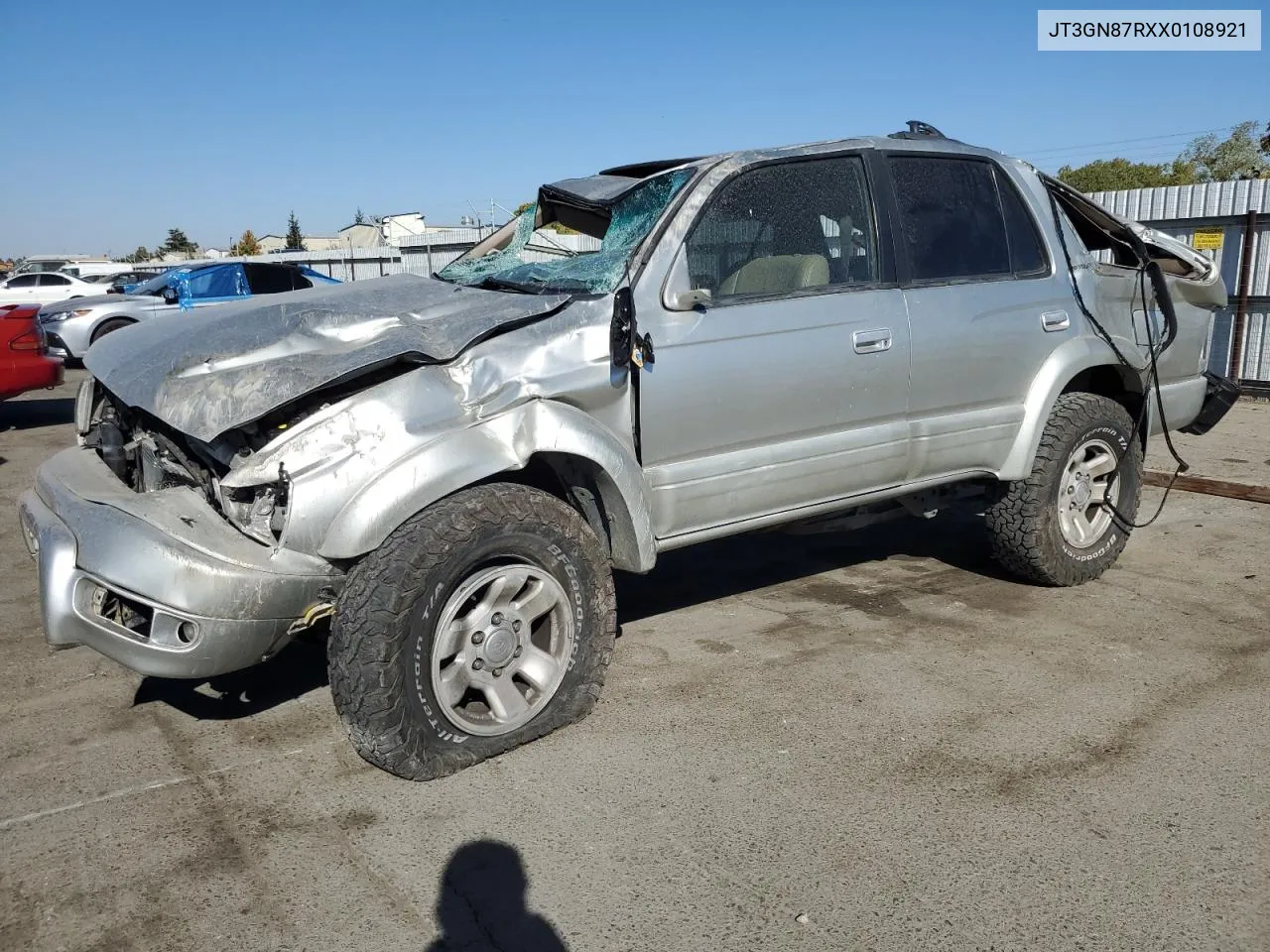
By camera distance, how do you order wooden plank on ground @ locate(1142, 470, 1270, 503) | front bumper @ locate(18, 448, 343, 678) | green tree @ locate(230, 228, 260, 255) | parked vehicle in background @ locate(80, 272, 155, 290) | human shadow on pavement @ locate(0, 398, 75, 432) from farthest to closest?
green tree @ locate(230, 228, 260, 255) < parked vehicle in background @ locate(80, 272, 155, 290) < human shadow on pavement @ locate(0, 398, 75, 432) < wooden plank on ground @ locate(1142, 470, 1270, 503) < front bumper @ locate(18, 448, 343, 678)

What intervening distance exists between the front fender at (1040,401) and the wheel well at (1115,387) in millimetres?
265

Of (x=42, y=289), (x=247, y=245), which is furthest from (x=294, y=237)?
(x=42, y=289)

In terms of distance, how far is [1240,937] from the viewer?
2.52 meters

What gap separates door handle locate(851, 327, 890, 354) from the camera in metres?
4.16

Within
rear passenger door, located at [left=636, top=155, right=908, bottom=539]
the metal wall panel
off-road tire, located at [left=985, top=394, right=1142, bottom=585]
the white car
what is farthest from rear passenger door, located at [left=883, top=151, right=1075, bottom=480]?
the white car

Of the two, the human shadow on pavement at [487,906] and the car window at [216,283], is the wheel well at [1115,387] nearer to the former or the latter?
the human shadow on pavement at [487,906]

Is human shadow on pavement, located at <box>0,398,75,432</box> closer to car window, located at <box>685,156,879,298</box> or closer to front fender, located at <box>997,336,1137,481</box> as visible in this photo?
car window, located at <box>685,156,879,298</box>

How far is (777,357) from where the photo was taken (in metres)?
3.96

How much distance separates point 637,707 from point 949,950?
1.58 m

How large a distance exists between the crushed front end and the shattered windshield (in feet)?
4.35

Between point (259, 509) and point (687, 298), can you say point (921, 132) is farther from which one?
point (259, 509)

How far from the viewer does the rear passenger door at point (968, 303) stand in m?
4.39

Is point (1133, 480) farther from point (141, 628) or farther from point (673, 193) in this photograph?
point (141, 628)

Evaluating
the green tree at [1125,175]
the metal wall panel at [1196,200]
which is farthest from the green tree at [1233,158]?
the metal wall panel at [1196,200]
